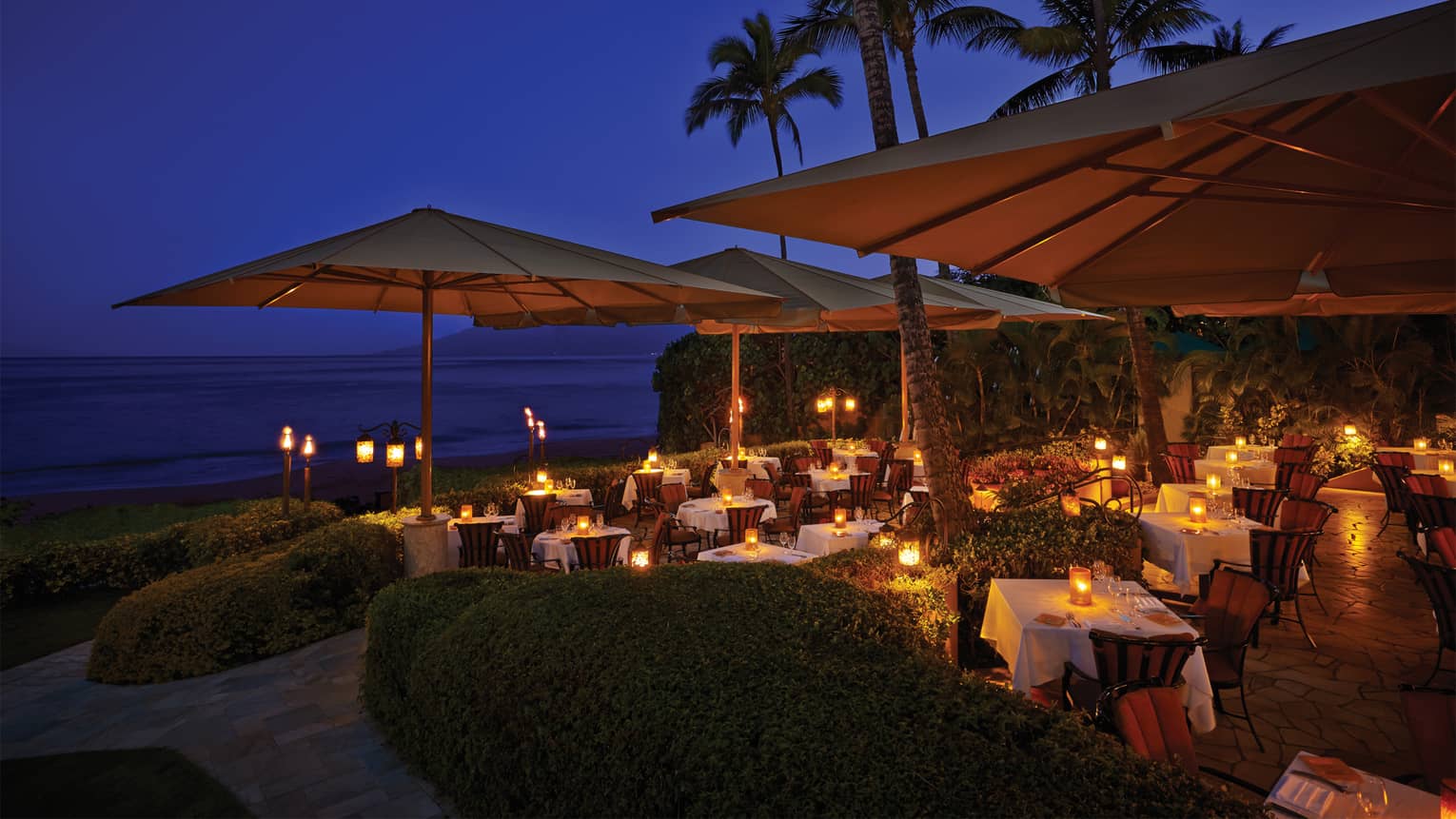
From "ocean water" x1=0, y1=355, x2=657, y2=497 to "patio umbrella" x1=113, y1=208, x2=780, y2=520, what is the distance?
921 inches

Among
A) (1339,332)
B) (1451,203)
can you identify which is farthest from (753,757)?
(1339,332)

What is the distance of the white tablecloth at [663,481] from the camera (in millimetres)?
11367

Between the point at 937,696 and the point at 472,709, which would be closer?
the point at 937,696

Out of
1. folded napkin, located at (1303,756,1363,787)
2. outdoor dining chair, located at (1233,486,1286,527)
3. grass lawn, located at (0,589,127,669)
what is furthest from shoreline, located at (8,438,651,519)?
folded napkin, located at (1303,756,1363,787)

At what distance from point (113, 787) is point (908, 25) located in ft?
46.9

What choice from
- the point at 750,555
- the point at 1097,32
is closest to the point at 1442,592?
the point at 750,555

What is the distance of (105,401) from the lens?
59.3m

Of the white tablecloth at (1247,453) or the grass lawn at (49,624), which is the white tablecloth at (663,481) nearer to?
the grass lawn at (49,624)

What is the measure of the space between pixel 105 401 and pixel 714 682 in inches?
2926

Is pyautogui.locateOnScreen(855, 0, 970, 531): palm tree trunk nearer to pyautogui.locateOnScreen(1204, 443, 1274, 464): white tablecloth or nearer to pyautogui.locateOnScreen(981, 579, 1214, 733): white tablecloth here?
pyautogui.locateOnScreen(981, 579, 1214, 733): white tablecloth

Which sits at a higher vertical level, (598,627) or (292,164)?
(292,164)

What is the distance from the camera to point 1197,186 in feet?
11.9

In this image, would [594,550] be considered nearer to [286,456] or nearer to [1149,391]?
[286,456]

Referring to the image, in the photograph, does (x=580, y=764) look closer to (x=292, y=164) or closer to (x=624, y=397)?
(x=624, y=397)
